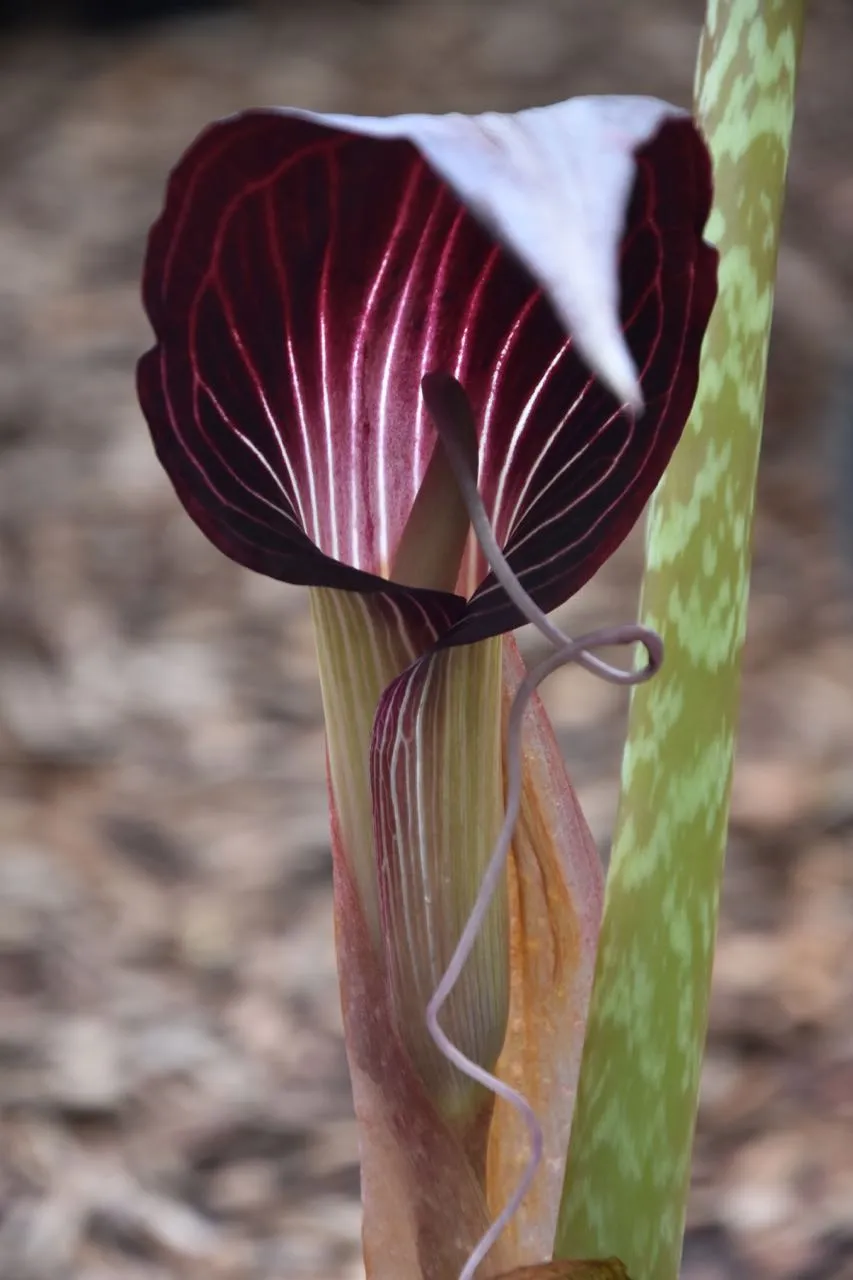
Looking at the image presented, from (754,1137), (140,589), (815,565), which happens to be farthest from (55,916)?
(815,565)

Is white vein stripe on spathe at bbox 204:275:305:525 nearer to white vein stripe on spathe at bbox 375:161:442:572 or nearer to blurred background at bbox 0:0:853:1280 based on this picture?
white vein stripe on spathe at bbox 375:161:442:572

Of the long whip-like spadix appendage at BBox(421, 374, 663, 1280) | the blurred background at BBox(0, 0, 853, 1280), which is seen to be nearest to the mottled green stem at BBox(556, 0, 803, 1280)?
the long whip-like spadix appendage at BBox(421, 374, 663, 1280)

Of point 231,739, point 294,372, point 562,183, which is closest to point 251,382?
point 294,372

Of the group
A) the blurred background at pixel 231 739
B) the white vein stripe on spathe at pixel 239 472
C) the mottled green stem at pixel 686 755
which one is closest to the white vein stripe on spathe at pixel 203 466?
the white vein stripe on spathe at pixel 239 472

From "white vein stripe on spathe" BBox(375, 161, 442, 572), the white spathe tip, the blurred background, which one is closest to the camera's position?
the white spathe tip

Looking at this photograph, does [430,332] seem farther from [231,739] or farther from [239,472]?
[231,739]

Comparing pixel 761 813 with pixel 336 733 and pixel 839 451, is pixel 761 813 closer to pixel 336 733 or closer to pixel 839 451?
pixel 839 451

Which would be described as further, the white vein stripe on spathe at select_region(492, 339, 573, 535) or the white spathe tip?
the white vein stripe on spathe at select_region(492, 339, 573, 535)
